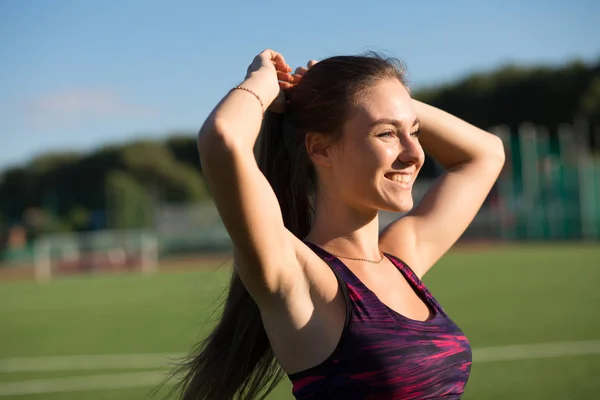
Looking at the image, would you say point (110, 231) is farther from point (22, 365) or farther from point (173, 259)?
point (22, 365)

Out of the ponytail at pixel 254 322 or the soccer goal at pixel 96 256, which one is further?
the soccer goal at pixel 96 256

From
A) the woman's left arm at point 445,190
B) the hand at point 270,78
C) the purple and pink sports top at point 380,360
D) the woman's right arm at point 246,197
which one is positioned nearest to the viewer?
the woman's right arm at point 246,197

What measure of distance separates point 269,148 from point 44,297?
1841cm

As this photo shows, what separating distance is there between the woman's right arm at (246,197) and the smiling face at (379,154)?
0.29 metres

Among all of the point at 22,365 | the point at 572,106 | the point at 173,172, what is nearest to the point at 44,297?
the point at 22,365

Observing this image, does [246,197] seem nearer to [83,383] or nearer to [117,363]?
[83,383]

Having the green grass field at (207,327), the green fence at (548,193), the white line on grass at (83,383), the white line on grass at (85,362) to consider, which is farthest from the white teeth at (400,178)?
the green fence at (548,193)

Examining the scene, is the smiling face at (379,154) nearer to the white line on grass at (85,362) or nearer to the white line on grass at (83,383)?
the white line on grass at (83,383)

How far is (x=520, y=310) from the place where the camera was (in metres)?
12.0

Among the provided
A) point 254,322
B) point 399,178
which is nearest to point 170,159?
point 254,322

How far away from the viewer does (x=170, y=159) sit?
72.1m

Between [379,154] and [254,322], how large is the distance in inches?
24.9

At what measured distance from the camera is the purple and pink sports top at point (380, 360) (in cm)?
223

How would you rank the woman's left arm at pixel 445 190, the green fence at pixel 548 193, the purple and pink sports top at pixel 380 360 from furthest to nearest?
the green fence at pixel 548 193
the woman's left arm at pixel 445 190
the purple and pink sports top at pixel 380 360
